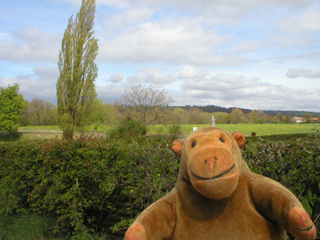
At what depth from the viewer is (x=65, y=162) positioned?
4.46 m

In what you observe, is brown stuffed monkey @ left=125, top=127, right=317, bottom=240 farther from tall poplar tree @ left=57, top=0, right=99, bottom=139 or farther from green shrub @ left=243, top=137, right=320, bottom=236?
tall poplar tree @ left=57, top=0, right=99, bottom=139

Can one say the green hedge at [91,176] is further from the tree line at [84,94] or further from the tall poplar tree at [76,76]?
the tall poplar tree at [76,76]

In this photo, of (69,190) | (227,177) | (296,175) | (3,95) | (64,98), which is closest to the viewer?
(227,177)

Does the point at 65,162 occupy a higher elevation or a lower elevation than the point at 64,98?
lower

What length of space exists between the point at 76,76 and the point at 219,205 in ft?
78.8

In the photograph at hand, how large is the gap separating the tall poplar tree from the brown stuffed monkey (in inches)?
912

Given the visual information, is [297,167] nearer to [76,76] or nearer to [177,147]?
[177,147]

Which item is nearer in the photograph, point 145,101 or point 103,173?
point 103,173

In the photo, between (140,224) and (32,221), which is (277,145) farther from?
(32,221)

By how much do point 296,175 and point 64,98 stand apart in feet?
77.1

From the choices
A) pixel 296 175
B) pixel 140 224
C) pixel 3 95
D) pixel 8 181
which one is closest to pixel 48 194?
pixel 8 181

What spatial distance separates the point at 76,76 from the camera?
2405cm

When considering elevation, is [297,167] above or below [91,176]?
above

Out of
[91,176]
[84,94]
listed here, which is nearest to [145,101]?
[84,94]
